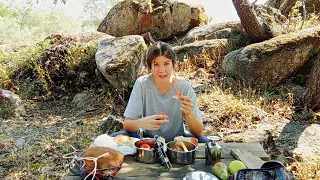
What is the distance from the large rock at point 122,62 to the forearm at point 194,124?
2706 millimetres

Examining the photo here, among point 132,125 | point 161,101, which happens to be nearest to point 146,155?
point 132,125

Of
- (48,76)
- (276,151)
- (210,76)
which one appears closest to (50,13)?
(48,76)

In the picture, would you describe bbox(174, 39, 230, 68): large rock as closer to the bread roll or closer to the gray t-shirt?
the gray t-shirt

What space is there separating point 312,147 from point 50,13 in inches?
594

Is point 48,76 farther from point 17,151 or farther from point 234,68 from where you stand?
point 234,68

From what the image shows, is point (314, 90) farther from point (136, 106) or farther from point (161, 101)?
point (136, 106)

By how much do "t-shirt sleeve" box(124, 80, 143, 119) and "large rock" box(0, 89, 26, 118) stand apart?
3.29 meters

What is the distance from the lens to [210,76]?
595 cm

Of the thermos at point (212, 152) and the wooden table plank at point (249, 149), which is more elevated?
the thermos at point (212, 152)

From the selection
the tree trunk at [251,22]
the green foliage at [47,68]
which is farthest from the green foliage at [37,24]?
the tree trunk at [251,22]

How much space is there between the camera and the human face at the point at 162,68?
2.59 meters

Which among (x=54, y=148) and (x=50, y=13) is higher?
(x=50, y=13)

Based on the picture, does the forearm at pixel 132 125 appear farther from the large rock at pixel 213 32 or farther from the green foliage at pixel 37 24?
the green foliage at pixel 37 24

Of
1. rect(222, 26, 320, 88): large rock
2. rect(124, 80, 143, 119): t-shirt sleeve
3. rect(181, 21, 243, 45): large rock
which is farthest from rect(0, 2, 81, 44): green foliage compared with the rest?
rect(124, 80, 143, 119): t-shirt sleeve
